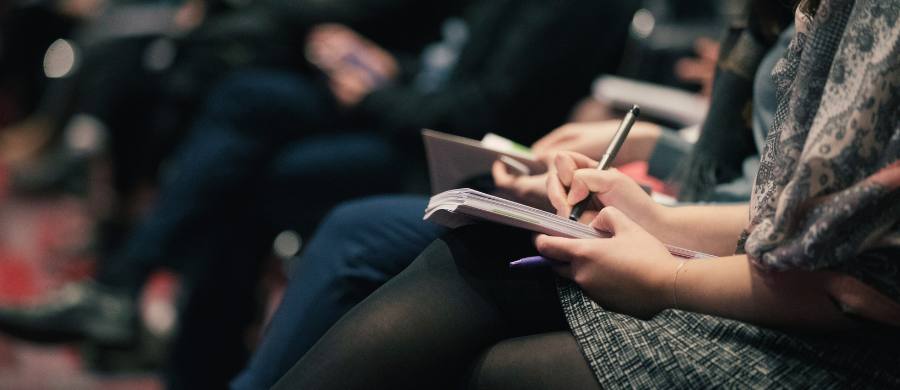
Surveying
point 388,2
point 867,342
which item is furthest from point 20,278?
point 867,342

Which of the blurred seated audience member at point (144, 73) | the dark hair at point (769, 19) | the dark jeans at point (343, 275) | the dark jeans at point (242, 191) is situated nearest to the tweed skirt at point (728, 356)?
the dark jeans at point (343, 275)

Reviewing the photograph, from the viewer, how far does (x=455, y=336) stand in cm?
82

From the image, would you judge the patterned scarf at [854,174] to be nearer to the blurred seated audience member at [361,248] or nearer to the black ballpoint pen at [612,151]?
the black ballpoint pen at [612,151]

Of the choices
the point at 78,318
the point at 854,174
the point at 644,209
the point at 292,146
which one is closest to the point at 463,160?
the point at 644,209

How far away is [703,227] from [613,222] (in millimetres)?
145

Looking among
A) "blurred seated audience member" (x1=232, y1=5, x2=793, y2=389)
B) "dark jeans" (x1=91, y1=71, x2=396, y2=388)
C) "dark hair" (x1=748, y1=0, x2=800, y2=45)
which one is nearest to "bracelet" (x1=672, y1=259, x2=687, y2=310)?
"blurred seated audience member" (x1=232, y1=5, x2=793, y2=389)

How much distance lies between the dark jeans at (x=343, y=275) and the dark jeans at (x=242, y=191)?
87 centimetres

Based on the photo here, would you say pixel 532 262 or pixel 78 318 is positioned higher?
pixel 532 262

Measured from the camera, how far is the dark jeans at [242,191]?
1.93m

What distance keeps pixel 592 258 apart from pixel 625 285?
0.03m

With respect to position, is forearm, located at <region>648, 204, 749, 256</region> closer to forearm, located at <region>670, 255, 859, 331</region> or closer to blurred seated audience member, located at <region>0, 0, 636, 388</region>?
forearm, located at <region>670, 255, 859, 331</region>

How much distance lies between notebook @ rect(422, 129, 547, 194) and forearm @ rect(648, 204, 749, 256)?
0.21 metres

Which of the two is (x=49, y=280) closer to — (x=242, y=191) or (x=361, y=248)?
(x=242, y=191)

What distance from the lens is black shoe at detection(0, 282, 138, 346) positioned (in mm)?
1927
